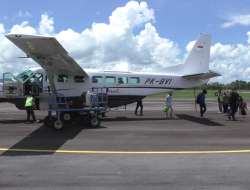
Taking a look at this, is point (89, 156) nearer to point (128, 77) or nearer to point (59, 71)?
point (59, 71)

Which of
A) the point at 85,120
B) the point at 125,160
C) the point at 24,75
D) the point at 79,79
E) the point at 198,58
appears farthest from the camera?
the point at 198,58

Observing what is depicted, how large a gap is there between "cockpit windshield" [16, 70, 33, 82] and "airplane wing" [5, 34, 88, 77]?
1.71m

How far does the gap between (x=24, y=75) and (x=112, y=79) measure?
191 inches

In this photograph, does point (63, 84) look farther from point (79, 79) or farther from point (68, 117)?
point (68, 117)

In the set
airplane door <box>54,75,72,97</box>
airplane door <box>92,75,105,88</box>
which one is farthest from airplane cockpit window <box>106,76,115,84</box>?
airplane door <box>54,75,72,97</box>

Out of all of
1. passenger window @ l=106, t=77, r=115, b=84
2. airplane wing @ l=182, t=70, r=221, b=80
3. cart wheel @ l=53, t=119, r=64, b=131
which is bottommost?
cart wheel @ l=53, t=119, r=64, b=131

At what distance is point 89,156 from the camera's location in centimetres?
657

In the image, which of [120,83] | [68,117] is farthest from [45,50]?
[120,83]

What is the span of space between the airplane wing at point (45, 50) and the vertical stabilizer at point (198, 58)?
24.0 ft

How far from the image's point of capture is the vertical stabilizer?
632 inches

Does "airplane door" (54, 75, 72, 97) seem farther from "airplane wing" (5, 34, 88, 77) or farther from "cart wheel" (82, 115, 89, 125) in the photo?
"cart wheel" (82, 115, 89, 125)

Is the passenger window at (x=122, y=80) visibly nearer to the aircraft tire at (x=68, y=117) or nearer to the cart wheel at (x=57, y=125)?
the aircraft tire at (x=68, y=117)

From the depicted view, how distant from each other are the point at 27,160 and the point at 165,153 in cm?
360

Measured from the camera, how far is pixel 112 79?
48.4 ft
